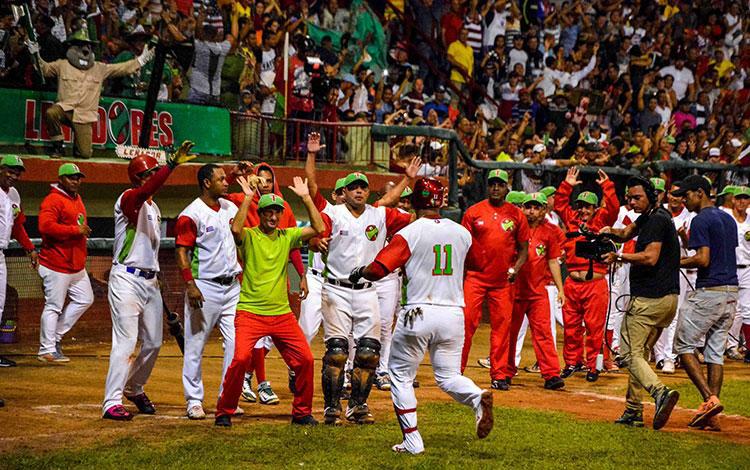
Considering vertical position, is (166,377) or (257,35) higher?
(257,35)

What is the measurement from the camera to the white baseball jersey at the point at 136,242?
922 cm

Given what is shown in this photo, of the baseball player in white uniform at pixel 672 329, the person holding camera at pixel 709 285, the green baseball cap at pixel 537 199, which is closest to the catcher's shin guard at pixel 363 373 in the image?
the person holding camera at pixel 709 285

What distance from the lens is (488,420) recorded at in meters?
7.99

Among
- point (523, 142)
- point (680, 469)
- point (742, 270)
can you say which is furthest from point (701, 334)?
point (523, 142)

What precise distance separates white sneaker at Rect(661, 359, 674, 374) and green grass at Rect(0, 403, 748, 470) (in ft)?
13.4

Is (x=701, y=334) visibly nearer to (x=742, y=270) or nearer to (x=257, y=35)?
(x=742, y=270)

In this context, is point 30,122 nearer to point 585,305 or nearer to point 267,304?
point 267,304

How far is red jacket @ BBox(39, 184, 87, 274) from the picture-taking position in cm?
1216

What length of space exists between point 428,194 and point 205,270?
214 centimetres

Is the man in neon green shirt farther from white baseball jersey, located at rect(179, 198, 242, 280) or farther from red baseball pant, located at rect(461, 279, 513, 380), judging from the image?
red baseball pant, located at rect(461, 279, 513, 380)

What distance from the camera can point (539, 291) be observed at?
39.9ft

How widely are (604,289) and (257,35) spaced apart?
26.6ft

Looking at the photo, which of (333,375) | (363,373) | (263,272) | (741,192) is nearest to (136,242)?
(263,272)

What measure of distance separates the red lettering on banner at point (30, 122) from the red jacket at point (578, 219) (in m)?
6.87
